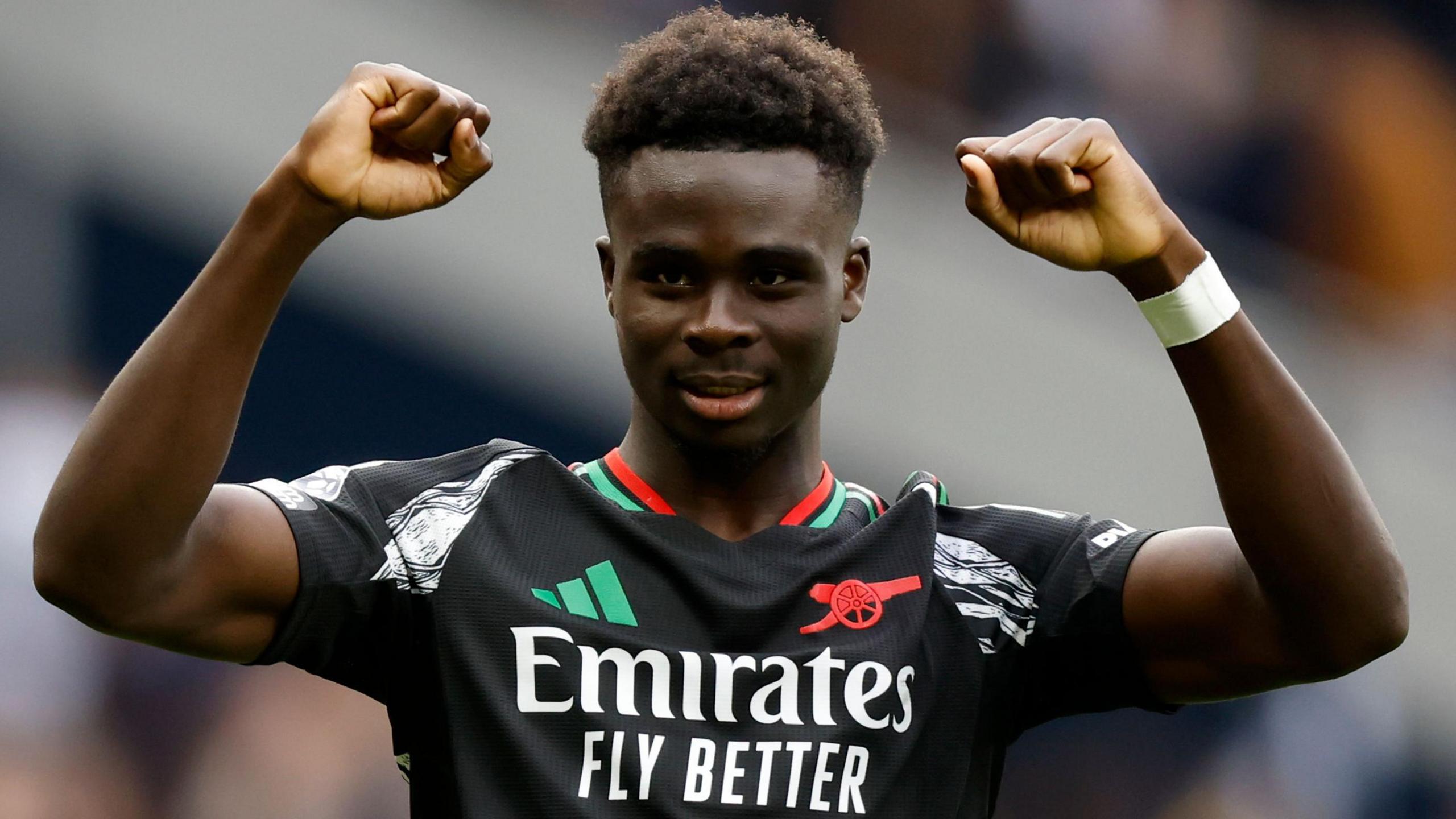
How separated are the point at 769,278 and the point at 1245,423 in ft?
2.11

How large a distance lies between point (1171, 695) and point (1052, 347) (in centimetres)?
292

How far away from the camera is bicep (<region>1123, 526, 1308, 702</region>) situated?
2.24 m

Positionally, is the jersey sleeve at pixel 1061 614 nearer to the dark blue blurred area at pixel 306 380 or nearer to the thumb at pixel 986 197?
the thumb at pixel 986 197

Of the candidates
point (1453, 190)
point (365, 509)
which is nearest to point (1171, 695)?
point (365, 509)

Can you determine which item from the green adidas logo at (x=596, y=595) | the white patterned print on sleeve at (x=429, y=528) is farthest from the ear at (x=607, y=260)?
the green adidas logo at (x=596, y=595)

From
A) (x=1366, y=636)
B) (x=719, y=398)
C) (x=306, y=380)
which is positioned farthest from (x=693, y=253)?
(x=306, y=380)

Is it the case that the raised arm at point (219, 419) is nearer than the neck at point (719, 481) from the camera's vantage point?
Yes

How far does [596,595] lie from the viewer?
230cm

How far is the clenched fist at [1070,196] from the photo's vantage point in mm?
2137

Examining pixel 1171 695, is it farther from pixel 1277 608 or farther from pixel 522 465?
pixel 522 465

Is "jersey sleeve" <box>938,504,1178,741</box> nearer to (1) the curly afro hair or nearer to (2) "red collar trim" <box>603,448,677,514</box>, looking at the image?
(2) "red collar trim" <box>603,448,677,514</box>

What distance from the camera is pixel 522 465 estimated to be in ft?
7.92

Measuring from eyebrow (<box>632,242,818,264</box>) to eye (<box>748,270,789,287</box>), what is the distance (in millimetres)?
21

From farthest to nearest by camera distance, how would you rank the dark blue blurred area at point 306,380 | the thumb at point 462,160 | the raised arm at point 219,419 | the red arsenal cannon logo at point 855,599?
1. the dark blue blurred area at point 306,380
2. the red arsenal cannon logo at point 855,599
3. the thumb at point 462,160
4. the raised arm at point 219,419
